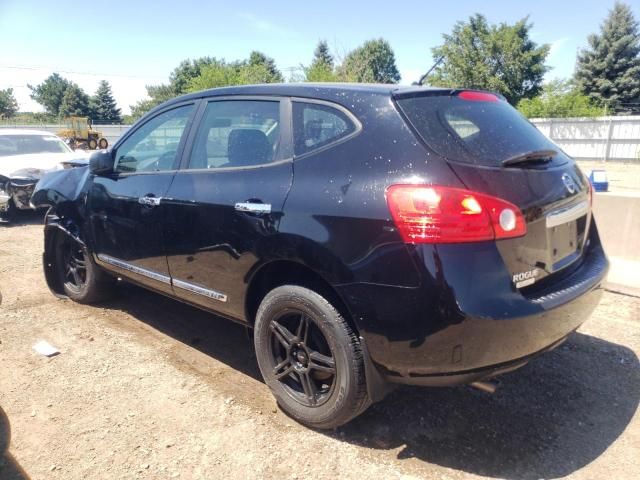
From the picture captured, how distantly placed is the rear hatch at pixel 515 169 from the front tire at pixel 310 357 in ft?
2.84

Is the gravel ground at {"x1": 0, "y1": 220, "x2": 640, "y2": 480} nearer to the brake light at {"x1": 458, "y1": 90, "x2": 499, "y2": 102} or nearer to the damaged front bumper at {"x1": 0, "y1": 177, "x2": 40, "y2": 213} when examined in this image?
the brake light at {"x1": 458, "y1": 90, "x2": 499, "y2": 102}

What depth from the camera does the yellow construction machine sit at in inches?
1275

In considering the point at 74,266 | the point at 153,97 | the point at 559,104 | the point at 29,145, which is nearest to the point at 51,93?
the point at 153,97

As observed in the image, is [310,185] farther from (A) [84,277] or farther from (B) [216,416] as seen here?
(A) [84,277]

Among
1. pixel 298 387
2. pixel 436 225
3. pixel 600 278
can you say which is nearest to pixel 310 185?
pixel 436 225

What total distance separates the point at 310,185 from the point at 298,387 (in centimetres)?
116

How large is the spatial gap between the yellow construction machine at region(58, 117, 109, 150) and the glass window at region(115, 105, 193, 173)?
30405mm

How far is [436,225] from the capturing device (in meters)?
2.15

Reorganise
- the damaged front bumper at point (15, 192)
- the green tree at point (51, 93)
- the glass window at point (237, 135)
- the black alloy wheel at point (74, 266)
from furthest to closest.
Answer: the green tree at point (51, 93) < the damaged front bumper at point (15, 192) < the black alloy wheel at point (74, 266) < the glass window at point (237, 135)

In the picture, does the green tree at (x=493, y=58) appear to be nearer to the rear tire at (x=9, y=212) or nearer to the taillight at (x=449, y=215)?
the rear tire at (x=9, y=212)

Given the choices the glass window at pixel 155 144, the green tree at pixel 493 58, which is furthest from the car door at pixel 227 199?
the green tree at pixel 493 58

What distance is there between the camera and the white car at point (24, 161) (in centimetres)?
846

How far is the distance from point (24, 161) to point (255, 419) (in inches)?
331

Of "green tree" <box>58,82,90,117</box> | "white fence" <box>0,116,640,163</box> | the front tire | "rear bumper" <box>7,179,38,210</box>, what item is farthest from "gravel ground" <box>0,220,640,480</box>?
"green tree" <box>58,82,90,117</box>
